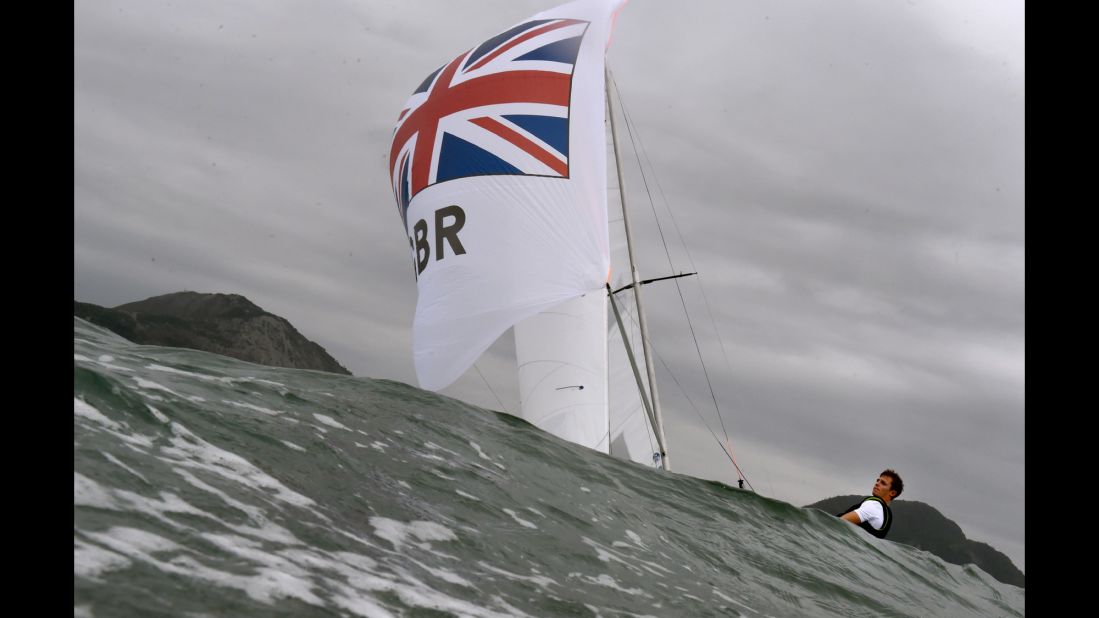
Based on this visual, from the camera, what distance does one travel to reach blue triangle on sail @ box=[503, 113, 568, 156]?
13.7 m

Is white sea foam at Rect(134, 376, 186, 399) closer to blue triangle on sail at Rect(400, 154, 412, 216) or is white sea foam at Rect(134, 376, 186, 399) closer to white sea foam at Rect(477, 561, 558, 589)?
white sea foam at Rect(477, 561, 558, 589)

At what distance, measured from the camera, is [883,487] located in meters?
8.70

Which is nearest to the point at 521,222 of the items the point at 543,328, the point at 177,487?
the point at 543,328

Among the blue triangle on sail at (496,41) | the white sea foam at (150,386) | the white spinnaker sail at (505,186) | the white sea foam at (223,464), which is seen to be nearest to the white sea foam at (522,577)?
the white sea foam at (223,464)

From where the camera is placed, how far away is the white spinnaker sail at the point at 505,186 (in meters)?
12.8

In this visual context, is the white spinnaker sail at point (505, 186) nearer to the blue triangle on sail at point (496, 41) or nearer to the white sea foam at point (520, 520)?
the blue triangle on sail at point (496, 41)

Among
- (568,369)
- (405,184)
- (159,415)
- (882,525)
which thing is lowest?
(882,525)

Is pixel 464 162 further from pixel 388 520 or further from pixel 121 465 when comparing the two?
pixel 121 465

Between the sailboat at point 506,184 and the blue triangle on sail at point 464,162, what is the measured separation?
0.02m

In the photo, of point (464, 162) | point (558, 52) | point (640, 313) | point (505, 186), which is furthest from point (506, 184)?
point (640, 313)

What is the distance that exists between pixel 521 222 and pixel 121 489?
10.3 meters

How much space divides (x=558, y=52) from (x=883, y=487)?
8.76 m
